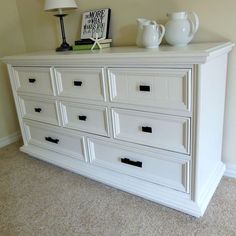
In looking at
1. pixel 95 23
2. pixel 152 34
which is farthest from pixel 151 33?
pixel 95 23

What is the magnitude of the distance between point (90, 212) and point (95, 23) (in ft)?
4.61

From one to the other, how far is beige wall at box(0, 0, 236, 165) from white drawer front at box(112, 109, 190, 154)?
522 millimetres

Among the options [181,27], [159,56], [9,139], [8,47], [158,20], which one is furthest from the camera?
[9,139]

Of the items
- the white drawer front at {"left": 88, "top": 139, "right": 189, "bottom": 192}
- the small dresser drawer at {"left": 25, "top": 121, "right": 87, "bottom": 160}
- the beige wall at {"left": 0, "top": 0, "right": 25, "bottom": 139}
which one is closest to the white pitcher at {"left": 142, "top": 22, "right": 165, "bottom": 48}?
the white drawer front at {"left": 88, "top": 139, "right": 189, "bottom": 192}

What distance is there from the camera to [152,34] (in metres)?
1.53

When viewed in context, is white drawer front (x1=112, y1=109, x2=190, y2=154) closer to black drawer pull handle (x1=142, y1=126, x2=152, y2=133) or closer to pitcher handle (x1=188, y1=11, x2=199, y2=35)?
black drawer pull handle (x1=142, y1=126, x2=152, y2=133)

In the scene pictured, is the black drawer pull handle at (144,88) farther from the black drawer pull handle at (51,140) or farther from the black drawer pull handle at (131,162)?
the black drawer pull handle at (51,140)

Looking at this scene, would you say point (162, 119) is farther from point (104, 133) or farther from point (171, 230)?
point (171, 230)

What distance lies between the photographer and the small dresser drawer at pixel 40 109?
197cm

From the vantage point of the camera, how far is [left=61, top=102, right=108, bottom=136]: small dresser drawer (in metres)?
1.68

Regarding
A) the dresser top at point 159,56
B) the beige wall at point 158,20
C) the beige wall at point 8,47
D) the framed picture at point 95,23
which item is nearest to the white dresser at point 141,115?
the dresser top at point 159,56

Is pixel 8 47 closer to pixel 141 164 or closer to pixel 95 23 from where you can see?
pixel 95 23

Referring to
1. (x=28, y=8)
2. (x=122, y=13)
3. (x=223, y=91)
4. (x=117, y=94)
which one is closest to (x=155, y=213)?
(x=117, y=94)

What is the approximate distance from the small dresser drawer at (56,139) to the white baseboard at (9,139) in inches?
19.8
